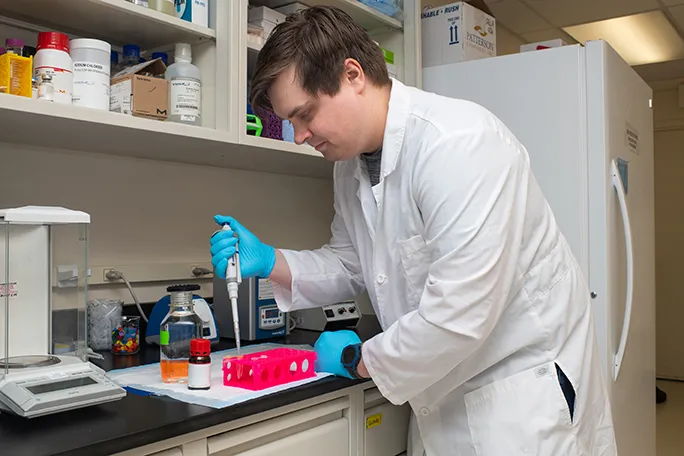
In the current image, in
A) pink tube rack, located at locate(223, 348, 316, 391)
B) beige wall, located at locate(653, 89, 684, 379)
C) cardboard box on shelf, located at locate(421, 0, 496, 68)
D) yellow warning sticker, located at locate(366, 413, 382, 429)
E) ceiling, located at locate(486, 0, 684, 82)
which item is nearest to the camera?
pink tube rack, located at locate(223, 348, 316, 391)

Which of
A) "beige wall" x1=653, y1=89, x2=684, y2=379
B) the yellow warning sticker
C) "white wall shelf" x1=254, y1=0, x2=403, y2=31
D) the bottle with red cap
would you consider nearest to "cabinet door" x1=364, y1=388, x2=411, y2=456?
the yellow warning sticker

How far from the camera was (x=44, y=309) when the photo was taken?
129cm

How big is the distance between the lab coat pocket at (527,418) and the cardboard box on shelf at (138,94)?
3.16 feet

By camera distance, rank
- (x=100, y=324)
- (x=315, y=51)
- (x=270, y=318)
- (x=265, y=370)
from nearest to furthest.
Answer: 1. (x=315, y=51)
2. (x=265, y=370)
3. (x=100, y=324)
4. (x=270, y=318)

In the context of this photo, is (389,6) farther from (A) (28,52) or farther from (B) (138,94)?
(A) (28,52)

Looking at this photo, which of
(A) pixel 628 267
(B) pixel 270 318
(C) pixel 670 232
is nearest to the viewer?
(B) pixel 270 318

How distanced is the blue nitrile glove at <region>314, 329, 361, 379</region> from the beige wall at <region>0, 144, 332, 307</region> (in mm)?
695

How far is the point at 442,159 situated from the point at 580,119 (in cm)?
100

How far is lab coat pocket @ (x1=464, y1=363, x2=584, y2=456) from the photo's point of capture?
1254 mm

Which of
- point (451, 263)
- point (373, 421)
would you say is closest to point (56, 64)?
point (451, 263)

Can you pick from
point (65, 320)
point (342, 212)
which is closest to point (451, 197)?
point (342, 212)

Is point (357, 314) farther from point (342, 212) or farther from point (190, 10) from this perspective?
point (190, 10)

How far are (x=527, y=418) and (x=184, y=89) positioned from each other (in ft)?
3.52

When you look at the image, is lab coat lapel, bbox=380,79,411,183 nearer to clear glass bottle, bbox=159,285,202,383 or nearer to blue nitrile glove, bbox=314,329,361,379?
blue nitrile glove, bbox=314,329,361,379
